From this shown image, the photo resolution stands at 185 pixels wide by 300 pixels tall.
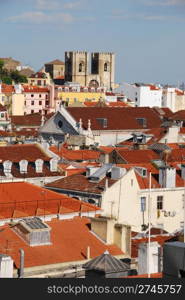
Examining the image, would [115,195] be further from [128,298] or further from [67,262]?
[128,298]

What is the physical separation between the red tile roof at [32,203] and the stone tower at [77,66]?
→ 127 meters

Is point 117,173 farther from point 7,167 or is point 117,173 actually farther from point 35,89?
point 35,89

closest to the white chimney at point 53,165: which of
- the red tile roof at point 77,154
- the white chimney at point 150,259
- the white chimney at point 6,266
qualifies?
the red tile roof at point 77,154

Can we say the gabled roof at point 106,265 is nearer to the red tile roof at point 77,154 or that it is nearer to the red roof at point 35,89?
the red tile roof at point 77,154

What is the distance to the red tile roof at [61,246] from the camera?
2833 centimetres

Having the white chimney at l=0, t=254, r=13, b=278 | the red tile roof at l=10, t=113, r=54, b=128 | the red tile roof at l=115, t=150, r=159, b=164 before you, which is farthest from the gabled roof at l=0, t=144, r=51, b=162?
the red tile roof at l=10, t=113, r=54, b=128

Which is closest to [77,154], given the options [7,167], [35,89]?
[7,167]

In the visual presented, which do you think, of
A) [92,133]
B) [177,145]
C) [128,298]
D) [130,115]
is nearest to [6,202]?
[128,298]

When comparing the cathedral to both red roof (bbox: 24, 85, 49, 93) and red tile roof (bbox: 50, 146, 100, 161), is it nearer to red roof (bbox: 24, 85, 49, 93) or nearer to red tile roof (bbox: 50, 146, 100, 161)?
red roof (bbox: 24, 85, 49, 93)

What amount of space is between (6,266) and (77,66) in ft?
476

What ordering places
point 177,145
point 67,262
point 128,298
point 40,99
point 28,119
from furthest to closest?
point 40,99
point 28,119
point 177,145
point 67,262
point 128,298

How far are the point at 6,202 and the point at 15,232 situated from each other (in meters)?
7.21

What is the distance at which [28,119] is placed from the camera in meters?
100

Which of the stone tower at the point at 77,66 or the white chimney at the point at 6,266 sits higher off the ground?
the stone tower at the point at 77,66
